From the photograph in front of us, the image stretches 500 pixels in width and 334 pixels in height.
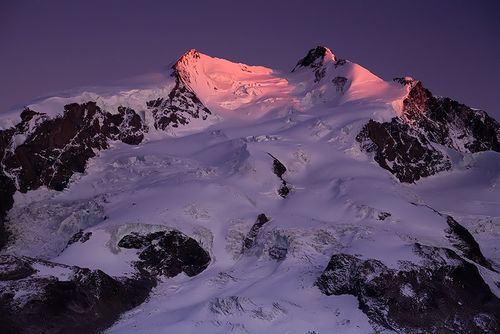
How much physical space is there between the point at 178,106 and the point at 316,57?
37.1m

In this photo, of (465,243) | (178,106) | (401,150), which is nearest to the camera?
(465,243)

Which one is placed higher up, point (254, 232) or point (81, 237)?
point (81, 237)

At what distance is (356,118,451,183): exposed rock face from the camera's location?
10944 centimetres

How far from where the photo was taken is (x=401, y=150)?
112 meters

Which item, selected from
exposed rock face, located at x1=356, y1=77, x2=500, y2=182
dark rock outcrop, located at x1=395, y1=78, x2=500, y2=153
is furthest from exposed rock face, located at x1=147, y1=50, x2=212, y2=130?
dark rock outcrop, located at x1=395, y1=78, x2=500, y2=153

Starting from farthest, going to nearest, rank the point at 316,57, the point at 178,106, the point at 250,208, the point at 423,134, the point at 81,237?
the point at 316,57
the point at 178,106
the point at 423,134
the point at 250,208
the point at 81,237

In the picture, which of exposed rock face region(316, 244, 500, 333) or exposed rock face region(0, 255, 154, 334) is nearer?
exposed rock face region(0, 255, 154, 334)

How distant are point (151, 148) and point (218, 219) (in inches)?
1011

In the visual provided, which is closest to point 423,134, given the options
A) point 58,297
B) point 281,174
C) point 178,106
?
point 281,174

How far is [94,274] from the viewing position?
7038 cm

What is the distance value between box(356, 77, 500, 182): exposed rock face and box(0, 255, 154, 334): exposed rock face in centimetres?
4956

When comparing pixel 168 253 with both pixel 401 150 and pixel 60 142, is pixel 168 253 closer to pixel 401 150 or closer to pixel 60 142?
pixel 60 142

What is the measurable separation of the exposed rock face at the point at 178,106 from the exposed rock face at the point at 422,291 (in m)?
51.1

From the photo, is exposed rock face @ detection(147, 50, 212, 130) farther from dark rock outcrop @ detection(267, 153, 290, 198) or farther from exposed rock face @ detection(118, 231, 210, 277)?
exposed rock face @ detection(118, 231, 210, 277)
